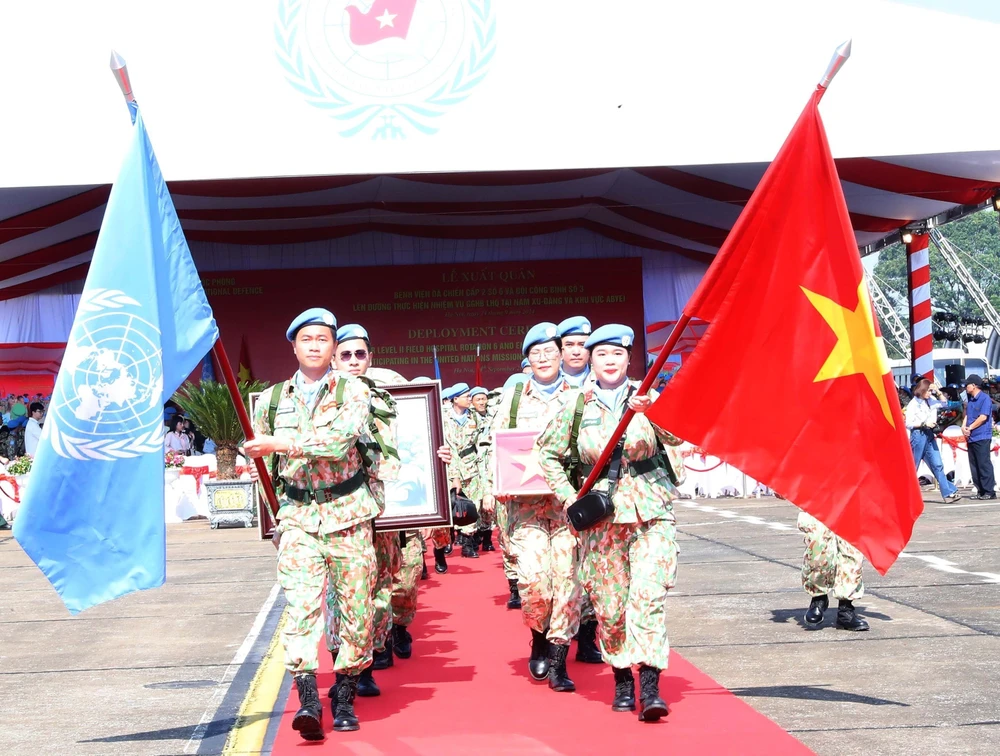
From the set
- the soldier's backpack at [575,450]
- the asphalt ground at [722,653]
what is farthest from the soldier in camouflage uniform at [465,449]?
the soldier's backpack at [575,450]

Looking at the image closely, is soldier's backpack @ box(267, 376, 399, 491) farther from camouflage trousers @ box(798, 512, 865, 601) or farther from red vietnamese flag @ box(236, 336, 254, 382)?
red vietnamese flag @ box(236, 336, 254, 382)

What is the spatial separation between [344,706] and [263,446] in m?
1.31

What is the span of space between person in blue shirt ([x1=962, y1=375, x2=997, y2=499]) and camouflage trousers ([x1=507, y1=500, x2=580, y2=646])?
11.9 meters

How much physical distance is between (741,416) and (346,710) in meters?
2.25

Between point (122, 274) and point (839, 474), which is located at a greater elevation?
point (122, 274)

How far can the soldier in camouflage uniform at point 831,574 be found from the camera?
7672 mm

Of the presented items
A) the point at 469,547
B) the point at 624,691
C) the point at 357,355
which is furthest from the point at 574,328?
the point at 469,547

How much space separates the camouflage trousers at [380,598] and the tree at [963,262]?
256 feet

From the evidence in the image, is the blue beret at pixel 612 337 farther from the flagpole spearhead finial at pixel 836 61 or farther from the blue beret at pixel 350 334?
the blue beret at pixel 350 334

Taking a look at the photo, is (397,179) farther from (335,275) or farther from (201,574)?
(201,574)

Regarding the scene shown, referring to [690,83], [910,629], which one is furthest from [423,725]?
[690,83]

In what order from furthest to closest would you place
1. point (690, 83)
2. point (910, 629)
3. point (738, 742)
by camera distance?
point (690, 83), point (910, 629), point (738, 742)

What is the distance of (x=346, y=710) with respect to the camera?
565cm

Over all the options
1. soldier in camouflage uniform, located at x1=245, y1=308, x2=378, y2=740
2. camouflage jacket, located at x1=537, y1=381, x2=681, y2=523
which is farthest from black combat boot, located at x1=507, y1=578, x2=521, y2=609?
soldier in camouflage uniform, located at x1=245, y1=308, x2=378, y2=740
